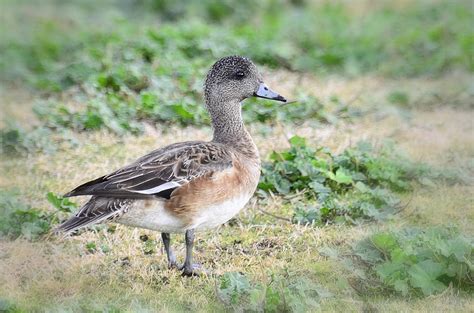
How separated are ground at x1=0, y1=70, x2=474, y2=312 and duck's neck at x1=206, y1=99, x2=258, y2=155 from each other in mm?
672

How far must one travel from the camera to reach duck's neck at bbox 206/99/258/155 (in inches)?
247

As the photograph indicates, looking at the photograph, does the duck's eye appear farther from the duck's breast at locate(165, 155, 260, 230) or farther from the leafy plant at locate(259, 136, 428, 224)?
the leafy plant at locate(259, 136, 428, 224)

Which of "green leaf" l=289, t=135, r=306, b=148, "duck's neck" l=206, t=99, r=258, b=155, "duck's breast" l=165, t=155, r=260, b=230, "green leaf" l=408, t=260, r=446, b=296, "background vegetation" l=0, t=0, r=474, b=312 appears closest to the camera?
"green leaf" l=408, t=260, r=446, b=296

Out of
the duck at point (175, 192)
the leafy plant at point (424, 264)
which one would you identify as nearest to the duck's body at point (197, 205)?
the duck at point (175, 192)

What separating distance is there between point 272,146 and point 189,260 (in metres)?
2.72

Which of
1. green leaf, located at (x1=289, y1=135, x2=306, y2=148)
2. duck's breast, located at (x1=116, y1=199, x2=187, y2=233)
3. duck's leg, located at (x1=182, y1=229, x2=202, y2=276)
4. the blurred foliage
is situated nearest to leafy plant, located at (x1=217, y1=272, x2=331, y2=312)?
duck's leg, located at (x1=182, y1=229, x2=202, y2=276)

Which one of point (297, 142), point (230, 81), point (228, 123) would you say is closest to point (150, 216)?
point (228, 123)

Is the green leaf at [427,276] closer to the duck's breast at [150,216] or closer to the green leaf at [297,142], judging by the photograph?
the duck's breast at [150,216]

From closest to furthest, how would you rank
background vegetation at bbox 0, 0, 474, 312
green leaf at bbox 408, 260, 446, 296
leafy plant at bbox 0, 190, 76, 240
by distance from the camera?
green leaf at bbox 408, 260, 446, 296
background vegetation at bbox 0, 0, 474, 312
leafy plant at bbox 0, 190, 76, 240

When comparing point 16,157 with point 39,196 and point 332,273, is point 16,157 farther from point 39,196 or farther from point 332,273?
point 332,273

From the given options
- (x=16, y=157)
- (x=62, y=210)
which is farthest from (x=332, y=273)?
(x=16, y=157)

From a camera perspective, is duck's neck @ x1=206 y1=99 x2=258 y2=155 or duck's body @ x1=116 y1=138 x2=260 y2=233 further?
duck's neck @ x1=206 y1=99 x2=258 y2=155

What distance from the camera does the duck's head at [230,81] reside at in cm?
631

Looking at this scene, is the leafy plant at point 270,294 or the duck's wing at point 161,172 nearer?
the leafy plant at point 270,294
